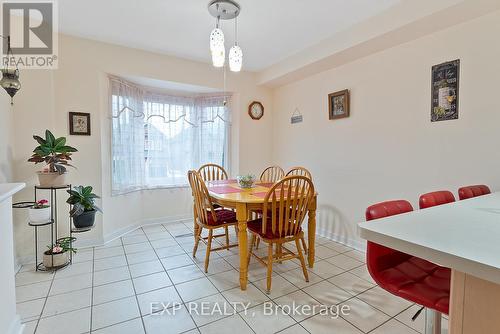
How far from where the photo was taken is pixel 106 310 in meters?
1.71

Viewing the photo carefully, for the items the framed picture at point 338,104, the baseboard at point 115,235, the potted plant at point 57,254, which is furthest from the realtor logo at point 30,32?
the framed picture at point 338,104

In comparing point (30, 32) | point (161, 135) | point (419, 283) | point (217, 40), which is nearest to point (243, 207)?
point (419, 283)

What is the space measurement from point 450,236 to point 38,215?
2.91m

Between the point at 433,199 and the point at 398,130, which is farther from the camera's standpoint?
the point at 398,130

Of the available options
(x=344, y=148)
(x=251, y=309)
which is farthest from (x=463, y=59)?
(x=251, y=309)

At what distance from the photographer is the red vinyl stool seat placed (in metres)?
0.96

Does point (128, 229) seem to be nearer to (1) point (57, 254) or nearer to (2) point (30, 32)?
(1) point (57, 254)

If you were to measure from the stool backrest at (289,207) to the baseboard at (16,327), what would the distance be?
165cm

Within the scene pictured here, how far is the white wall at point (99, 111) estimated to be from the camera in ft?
7.87

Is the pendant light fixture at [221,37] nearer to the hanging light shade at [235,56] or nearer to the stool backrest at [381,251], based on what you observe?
the hanging light shade at [235,56]

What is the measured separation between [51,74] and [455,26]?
3.82m

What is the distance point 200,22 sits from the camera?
2.40 meters

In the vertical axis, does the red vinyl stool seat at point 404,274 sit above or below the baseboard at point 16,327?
above

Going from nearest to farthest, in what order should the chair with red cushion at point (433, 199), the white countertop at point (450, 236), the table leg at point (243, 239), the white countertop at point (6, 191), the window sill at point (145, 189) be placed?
1. the white countertop at point (450, 236)
2. the white countertop at point (6, 191)
3. the chair with red cushion at point (433, 199)
4. the table leg at point (243, 239)
5. the window sill at point (145, 189)
